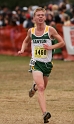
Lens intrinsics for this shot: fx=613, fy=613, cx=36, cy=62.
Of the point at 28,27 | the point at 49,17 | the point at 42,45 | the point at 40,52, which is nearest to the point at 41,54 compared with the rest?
the point at 40,52

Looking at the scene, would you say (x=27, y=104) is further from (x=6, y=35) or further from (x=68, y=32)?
(x=6, y=35)

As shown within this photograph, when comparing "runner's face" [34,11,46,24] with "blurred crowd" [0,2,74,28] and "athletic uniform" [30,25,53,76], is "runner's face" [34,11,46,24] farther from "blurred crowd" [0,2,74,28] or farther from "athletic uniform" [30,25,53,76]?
"blurred crowd" [0,2,74,28]

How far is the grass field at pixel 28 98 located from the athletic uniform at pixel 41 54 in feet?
3.02

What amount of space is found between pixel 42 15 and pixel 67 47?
45.2ft

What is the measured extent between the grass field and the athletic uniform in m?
0.92

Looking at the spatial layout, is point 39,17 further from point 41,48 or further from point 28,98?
point 28,98

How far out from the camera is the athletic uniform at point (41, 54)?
36.2 ft

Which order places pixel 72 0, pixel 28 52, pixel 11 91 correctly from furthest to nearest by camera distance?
pixel 72 0, pixel 28 52, pixel 11 91

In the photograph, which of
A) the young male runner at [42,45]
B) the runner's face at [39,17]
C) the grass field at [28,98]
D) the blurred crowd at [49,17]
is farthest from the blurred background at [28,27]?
the runner's face at [39,17]

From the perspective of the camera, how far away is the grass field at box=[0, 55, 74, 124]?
11.1 meters

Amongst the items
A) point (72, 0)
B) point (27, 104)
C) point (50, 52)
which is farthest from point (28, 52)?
point (72, 0)

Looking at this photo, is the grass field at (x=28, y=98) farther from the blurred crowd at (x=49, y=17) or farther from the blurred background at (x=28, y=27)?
the blurred crowd at (x=49, y=17)

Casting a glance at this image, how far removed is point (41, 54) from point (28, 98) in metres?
3.03

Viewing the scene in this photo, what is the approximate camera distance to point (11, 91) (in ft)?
49.2
